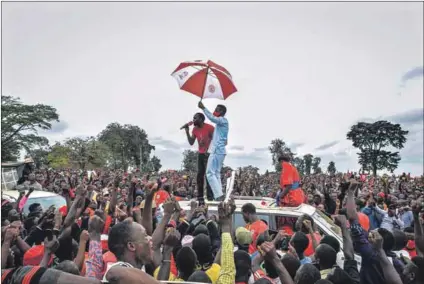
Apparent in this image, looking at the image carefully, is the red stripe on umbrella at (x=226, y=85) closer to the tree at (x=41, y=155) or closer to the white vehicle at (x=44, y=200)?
the white vehicle at (x=44, y=200)

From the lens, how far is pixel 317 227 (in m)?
5.17

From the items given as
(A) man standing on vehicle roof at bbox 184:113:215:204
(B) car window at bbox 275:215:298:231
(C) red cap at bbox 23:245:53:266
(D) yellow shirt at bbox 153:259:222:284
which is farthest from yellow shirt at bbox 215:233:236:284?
(A) man standing on vehicle roof at bbox 184:113:215:204

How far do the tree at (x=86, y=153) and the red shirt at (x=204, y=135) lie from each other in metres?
42.2

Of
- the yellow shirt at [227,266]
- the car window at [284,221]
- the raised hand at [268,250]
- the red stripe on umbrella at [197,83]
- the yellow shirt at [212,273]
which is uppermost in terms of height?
the red stripe on umbrella at [197,83]

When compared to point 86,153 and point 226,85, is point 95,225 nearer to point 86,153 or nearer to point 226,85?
point 226,85

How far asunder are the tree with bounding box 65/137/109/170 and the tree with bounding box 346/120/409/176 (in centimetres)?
2848

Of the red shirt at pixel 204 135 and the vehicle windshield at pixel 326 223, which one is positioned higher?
the red shirt at pixel 204 135

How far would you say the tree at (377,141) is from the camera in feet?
124

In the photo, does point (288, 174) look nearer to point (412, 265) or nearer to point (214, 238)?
point (214, 238)

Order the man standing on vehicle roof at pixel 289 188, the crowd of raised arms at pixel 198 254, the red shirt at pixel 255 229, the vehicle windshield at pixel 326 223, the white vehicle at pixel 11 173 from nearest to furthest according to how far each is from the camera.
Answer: the crowd of raised arms at pixel 198 254, the red shirt at pixel 255 229, the vehicle windshield at pixel 326 223, the man standing on vehicle roof at pixel 289 188, the white vehicle at pixel 11 173

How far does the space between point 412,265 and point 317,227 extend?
1893 millimetres

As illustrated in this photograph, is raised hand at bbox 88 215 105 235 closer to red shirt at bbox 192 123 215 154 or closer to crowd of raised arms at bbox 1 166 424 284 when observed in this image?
crowd of raised arms at bbox 1 166 424 284

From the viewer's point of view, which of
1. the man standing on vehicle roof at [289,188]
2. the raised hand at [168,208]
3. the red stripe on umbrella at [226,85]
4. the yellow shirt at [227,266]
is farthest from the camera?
the red stripe on umbrella at [226,85]

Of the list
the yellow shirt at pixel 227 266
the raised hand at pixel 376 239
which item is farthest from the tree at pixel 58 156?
the raised hand at pixel 376 239
